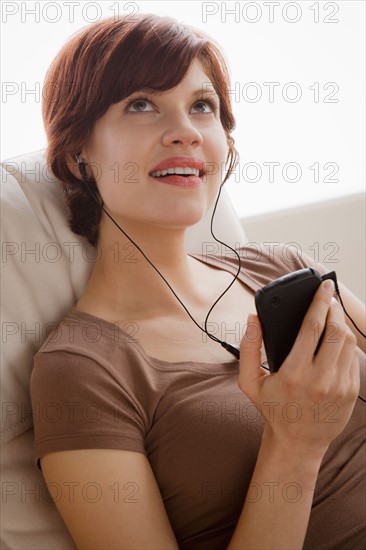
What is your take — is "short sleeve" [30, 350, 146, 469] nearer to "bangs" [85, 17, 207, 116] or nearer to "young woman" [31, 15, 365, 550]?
"young woman" [31, 15, 365, 550]

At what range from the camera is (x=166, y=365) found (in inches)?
42.5

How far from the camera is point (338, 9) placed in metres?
2.21

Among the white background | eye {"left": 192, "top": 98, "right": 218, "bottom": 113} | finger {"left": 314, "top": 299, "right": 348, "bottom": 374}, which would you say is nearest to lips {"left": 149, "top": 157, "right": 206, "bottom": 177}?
eye {"left": 192, "top": 98, "right": 218, "bottom": 113}

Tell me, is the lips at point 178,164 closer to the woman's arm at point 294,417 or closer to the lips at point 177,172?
the lips at point 177,172

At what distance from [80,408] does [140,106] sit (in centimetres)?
47

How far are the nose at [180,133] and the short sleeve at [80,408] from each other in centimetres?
35

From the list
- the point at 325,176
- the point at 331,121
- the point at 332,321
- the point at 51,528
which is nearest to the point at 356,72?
the point at 331,121

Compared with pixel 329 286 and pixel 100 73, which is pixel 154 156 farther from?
pixel 329 286

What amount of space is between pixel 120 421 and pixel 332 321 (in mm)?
296

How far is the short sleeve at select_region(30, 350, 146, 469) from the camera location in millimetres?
978

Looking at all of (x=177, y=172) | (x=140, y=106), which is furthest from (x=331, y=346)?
(x=140, y=106)

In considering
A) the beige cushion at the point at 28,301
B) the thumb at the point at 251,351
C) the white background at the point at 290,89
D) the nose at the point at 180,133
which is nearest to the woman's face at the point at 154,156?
the nose at the point at 180,133

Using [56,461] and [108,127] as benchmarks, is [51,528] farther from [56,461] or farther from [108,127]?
[108,127]

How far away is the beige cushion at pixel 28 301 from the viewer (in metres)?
1.09
